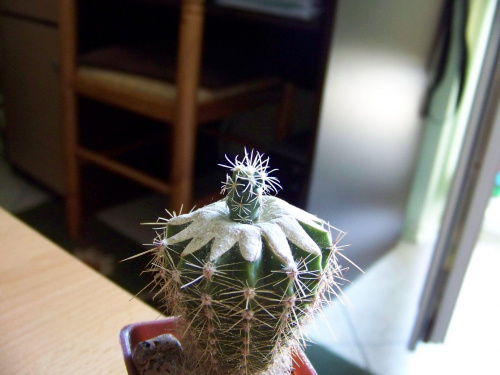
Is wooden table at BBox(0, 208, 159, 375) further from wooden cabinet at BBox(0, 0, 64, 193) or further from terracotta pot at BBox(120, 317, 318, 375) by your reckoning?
wooden cabinet at BBox(0, 0, 64, 193)

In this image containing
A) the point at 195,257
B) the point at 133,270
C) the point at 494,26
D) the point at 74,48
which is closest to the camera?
the point at 195,257

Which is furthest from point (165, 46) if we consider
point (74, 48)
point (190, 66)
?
point (190, 66)

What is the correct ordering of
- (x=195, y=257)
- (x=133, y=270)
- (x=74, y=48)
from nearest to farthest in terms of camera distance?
1. (x=195, y=257)
2. (x=74, y=48)
3. (x=133, y=270)

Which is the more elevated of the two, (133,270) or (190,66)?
(190,66)

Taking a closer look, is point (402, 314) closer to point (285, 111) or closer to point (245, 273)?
point (285, 111)

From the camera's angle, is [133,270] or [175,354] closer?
[175,354]

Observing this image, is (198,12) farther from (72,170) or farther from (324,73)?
(72,170)

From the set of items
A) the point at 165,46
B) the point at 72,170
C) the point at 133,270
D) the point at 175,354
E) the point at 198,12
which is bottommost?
the point at 133,270
